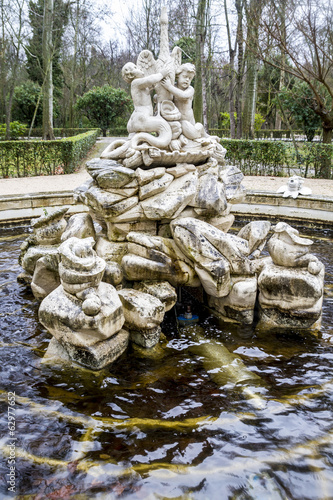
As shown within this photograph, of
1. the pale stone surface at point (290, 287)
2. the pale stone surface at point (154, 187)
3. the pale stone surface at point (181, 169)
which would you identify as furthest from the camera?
the pale stone surface at point (181, 169)

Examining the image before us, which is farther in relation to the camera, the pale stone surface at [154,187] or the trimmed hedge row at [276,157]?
the trimmed hedge row at [276,157]

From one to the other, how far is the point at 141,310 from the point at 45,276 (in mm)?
1641

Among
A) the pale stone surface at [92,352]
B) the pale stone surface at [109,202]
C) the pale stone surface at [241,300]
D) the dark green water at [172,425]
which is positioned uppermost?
the pale stone surface at [109,202]

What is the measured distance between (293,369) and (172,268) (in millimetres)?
1662

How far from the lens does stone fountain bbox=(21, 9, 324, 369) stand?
12.4ft

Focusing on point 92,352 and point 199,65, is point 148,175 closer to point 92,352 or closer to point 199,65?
point 92,352

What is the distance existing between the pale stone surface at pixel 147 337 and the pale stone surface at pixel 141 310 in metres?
0.05

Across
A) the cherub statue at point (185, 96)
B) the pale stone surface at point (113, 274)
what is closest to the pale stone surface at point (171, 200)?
the pale stone surface at point (113, 274)

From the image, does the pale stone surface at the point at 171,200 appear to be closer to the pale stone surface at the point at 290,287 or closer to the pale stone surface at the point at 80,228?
the pale stone surface at the point at 80,228

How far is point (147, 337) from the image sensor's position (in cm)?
407

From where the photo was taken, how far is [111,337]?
3.91 meters

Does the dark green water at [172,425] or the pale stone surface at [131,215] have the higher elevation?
the pale stone surface at [131,215]

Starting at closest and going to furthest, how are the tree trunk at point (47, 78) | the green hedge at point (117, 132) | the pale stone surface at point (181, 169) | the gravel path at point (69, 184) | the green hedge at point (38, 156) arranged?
the pale stone surface at point (181, 169), the gravel path at point (69, 184), the green hedge at point (38, 156), the tree trunk at point (47, 78), the green hedge at point (117, 132)

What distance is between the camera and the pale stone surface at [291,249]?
175 inches
